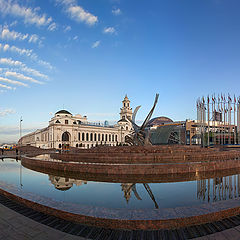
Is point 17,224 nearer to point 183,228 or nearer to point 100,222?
point 100,222

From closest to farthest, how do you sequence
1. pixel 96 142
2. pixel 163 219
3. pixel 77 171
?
1. pixel 163 219
2. pixel 77 171
3. pixel 96 142

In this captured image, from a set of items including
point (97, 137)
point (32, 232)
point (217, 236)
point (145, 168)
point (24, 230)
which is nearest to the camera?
point (217, 236)

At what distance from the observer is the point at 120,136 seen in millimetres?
93875

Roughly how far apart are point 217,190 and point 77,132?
233ft

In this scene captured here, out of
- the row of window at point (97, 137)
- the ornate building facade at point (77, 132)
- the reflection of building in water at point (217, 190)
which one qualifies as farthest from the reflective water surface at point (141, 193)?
the row of window at point (97, 137)

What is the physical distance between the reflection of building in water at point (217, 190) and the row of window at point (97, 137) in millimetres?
71457

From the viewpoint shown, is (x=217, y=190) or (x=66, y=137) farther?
(x=66, y=137)

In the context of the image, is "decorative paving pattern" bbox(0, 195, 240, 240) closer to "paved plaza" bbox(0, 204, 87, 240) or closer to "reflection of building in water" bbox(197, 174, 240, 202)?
"paved plaza" bbox(0, 204, 87, 240)

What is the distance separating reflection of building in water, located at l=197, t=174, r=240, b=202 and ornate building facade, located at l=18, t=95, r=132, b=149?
172ft

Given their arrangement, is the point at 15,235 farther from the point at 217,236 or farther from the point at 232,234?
the point at 232,234

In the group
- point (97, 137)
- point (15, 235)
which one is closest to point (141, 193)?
point (15, 235)

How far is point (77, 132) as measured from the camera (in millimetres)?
75750

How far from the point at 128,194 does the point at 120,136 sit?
86.5 meters

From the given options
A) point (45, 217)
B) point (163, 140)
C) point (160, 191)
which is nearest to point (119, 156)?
point (160, 191)
